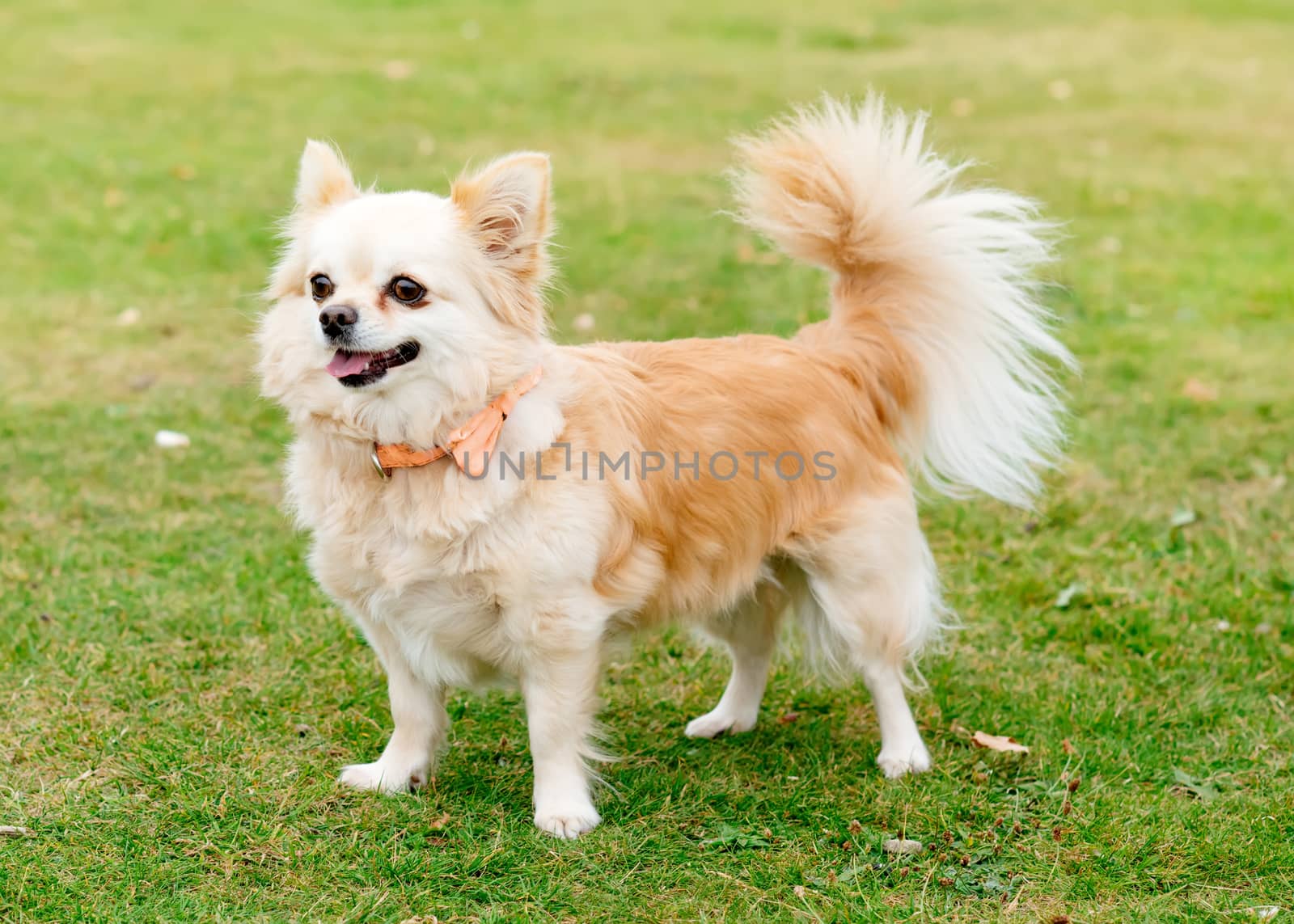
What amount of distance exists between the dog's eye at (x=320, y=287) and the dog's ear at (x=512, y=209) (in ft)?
1.19

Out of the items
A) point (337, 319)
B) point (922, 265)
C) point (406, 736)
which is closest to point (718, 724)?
point (406, 736)

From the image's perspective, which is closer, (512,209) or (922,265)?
(512,209)

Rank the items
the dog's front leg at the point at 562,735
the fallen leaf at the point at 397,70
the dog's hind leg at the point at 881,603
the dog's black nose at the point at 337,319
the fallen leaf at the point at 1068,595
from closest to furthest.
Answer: the dog's black nose at the point at 337,319, the dog's front leg at the point at 562,735, the dog's hind leg at the point at 881,603, the fallen leaf at the point at 1068,595, the fallen leaf at the point at 397,70

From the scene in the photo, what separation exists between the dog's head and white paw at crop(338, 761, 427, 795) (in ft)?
3.28

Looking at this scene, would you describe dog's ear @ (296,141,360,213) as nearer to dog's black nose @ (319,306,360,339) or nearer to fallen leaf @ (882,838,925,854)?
dog's black nose @ (319,306,360,339)

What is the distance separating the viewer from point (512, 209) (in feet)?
10.5

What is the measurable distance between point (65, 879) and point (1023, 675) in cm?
291

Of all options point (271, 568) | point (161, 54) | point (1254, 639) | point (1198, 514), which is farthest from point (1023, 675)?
point (161, 54)

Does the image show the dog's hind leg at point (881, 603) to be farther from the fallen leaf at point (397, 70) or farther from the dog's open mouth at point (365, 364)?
the fallen leaf at point (397, 70)

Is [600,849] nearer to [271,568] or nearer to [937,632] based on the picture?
[937,632]

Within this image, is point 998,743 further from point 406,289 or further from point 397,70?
point 397,70

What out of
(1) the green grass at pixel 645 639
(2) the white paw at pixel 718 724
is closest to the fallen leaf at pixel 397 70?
(1) the green grass at pixel 645 639

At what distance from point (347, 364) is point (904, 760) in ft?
6.46

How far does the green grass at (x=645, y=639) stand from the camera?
324 cm
